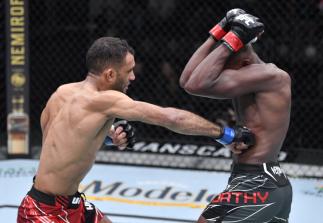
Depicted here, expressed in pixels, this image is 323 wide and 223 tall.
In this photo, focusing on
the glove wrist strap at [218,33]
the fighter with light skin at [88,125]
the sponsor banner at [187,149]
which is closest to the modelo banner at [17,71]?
the sponsor banner at [187,149]

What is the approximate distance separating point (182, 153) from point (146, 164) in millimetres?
320

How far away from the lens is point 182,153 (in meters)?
5.36

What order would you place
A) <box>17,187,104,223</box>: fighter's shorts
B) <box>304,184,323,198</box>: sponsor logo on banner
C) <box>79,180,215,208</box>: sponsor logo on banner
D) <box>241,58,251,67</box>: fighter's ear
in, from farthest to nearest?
<box>304,184,323,198</box>: sponsor logo on banner < <box>79,180,215,208</box>: sponsor logo on banner < <box>241,58,251,67</box>: fighter's ear < <box>17,187,104,223</box>: fighter's shorts

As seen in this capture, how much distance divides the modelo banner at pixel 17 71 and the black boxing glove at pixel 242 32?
311 cm

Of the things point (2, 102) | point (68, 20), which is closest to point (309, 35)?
point (68, 20)

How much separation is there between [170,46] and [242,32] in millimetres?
3049

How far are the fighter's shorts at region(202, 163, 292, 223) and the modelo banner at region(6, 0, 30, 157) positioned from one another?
311 centimetres

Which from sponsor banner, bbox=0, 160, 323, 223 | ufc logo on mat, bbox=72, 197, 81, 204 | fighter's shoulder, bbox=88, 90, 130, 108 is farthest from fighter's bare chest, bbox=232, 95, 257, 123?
sponsor banner, bbox=0, 160, 323, 223

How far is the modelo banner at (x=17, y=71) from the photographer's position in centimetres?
521

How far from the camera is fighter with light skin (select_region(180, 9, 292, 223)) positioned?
2455mm

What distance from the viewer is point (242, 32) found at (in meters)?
2.44

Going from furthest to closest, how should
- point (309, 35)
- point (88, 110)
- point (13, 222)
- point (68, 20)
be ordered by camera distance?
point (68, 20) → point (309, 35) → point (13, 222) → point (88, 110)

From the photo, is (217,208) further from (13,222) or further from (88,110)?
(13,222)

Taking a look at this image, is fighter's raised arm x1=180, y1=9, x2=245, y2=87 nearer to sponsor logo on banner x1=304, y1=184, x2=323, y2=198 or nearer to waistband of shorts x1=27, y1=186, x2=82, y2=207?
waistband of shorts x1=27, y1=186, x2=82, y2=207
